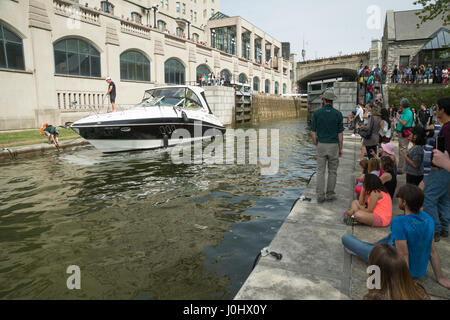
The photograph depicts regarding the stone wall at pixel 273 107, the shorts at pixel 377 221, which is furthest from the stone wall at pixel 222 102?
the shorts at pixel 377 221

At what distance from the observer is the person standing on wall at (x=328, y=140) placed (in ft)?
18.7

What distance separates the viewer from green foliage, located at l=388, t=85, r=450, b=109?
22094mm

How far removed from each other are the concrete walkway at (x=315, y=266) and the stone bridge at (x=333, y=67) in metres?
54.6

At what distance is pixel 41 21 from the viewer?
64.2ft

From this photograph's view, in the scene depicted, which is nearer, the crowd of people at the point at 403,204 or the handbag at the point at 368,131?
the crowd of people at the point at 403,204

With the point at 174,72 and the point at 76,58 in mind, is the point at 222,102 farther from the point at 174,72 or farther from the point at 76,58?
the point at 76,58

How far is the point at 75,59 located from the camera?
22.3 metres

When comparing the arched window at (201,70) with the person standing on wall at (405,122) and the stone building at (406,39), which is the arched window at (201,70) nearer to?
the stone building at (406,39)

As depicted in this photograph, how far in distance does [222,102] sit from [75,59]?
12.0 meters

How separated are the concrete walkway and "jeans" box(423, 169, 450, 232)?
275 millimetres

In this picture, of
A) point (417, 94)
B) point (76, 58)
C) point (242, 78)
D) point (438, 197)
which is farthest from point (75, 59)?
point (242, 78)
